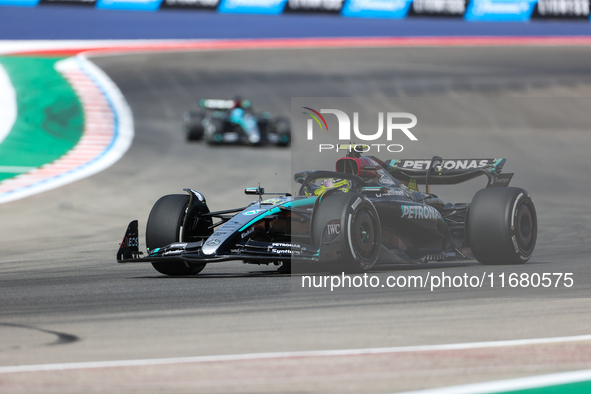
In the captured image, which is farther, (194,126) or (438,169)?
(194,126)

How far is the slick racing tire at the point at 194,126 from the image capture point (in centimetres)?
2384

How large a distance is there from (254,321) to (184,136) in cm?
1974

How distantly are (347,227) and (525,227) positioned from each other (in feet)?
7.74

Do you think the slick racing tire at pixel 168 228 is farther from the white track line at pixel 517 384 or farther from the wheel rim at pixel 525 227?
the white track line at pixel 517 384

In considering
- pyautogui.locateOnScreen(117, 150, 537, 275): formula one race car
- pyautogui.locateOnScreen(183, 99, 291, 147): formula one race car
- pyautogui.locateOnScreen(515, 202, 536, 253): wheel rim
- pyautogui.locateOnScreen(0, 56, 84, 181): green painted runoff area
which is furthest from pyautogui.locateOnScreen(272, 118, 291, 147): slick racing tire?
pyautogui.locateOnScreen(515, 202, 536, 253): wheel rim

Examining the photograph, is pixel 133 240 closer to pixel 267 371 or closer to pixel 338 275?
pixel 338 275

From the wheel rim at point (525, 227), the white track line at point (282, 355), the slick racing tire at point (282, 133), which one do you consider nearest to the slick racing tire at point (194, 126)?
the slick racing tire at point (282, 133)

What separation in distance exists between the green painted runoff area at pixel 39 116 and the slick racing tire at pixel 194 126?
2878 mm

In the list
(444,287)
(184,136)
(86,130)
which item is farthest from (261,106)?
(444,287)

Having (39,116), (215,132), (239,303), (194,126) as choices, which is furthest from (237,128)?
(239,303)

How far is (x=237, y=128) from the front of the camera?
79.2 feet

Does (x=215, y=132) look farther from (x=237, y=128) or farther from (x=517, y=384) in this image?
(x=517, y=384)

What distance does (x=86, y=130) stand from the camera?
23656 mm

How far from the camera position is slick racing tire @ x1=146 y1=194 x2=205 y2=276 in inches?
332
